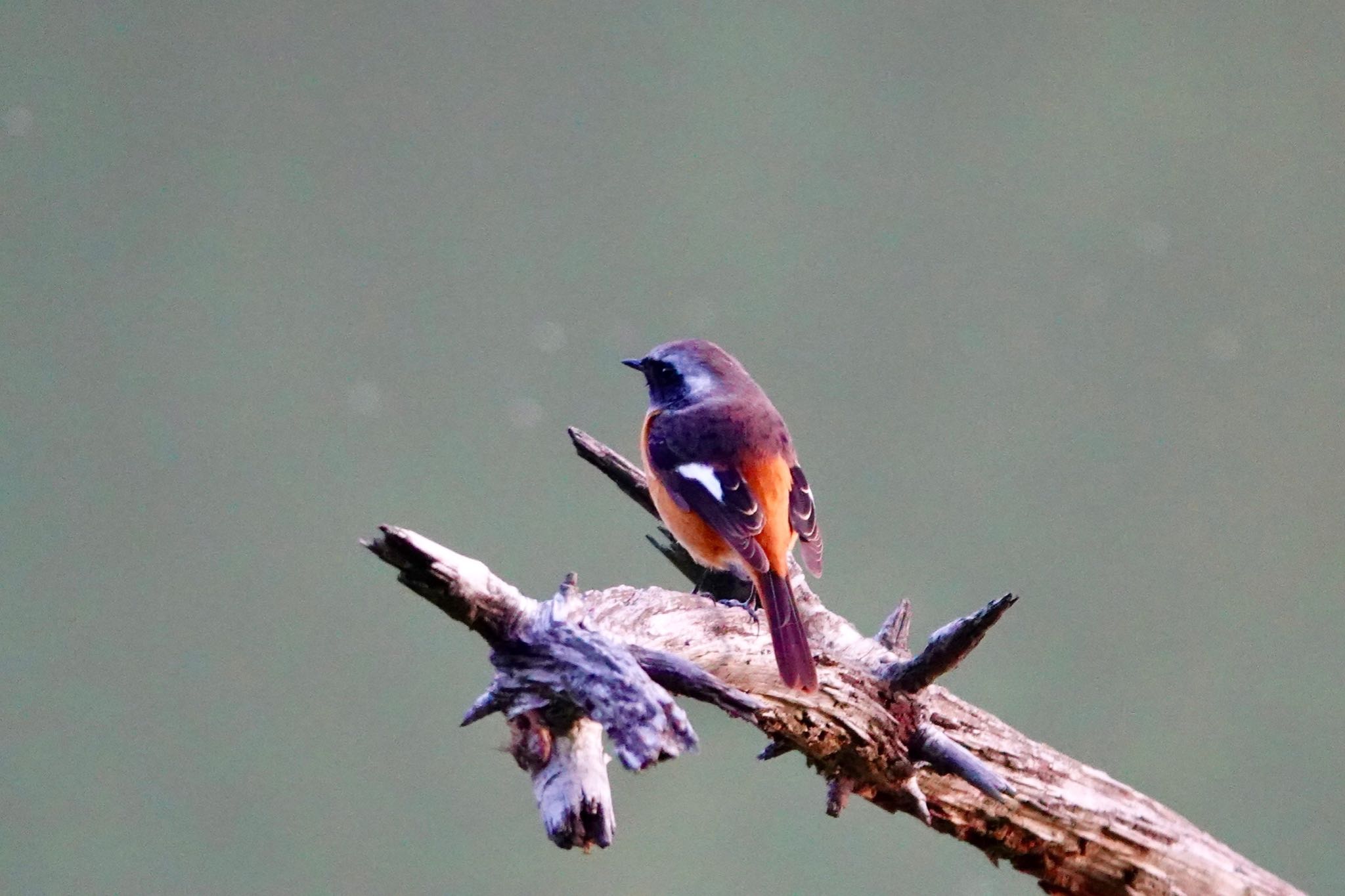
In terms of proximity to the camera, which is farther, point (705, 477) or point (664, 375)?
point (664, 375)

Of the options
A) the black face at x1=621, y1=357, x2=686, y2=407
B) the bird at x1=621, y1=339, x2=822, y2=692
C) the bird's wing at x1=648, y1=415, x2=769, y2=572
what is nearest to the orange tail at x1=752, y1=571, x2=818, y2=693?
the bird at x1=621, y1=339, x2=822, y2=692

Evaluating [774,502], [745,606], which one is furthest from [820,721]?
[774,502]

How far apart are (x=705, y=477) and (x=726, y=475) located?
61 millimetres

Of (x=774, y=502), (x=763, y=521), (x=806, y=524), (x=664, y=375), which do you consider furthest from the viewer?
(x=664, y=375)

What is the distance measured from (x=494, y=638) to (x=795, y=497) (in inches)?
55.1

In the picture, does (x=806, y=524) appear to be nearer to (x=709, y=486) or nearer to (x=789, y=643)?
(x=709, y=486)

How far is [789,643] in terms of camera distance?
2.75 metres

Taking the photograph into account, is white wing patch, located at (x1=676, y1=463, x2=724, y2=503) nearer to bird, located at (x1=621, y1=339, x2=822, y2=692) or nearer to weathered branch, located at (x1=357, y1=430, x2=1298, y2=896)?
bird, located at (x1=621, y1=339, x2=822, y2=692)

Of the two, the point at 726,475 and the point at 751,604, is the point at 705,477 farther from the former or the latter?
the point at 751,604

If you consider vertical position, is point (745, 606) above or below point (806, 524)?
below

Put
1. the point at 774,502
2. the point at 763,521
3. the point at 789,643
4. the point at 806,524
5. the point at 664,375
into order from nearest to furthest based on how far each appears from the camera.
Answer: the point at 789,643 → the point at 763,521 → the point at 774,502 → the point at 806,524 → the point at 664,375

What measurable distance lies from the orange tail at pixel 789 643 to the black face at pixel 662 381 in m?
0.98

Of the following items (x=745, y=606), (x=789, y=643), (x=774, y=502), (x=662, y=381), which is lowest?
(x=789, y=643)

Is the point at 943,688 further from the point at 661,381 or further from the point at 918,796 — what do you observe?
the point at 661,381
